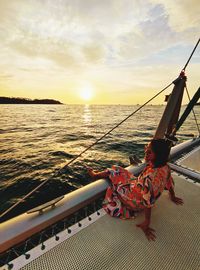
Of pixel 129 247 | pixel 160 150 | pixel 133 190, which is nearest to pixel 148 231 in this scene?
pixel 129 247

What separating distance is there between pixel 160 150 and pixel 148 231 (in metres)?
0.97

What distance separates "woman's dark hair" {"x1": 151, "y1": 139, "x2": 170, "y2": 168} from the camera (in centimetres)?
198

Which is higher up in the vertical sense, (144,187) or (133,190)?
(144,187)

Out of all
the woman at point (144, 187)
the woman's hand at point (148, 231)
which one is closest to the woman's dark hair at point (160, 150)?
the woman at point (144, 187)

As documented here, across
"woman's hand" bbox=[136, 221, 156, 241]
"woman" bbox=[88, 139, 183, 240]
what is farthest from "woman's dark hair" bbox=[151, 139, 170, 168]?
"woman's hand" bbox=[136, 221, 156, 241]

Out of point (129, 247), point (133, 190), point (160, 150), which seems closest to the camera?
point (129, 247)

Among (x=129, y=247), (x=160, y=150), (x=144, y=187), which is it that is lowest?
(x=129, y=247)

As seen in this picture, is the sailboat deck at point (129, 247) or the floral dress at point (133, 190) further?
the floral dress at point (133, 190)

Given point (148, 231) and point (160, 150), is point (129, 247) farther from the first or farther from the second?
point (160, 150)

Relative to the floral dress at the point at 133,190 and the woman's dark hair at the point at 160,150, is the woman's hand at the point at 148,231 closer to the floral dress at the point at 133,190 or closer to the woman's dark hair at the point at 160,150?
the floral dress at the point at 133,190

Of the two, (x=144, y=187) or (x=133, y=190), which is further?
(x=133, y=190)

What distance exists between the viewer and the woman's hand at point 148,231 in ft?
6.48

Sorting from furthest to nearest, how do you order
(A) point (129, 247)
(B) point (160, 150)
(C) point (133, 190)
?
(C) point (133, 190)
(B) point (160, 150)
(A) point (129, 247)

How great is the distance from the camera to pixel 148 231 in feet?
6.63
